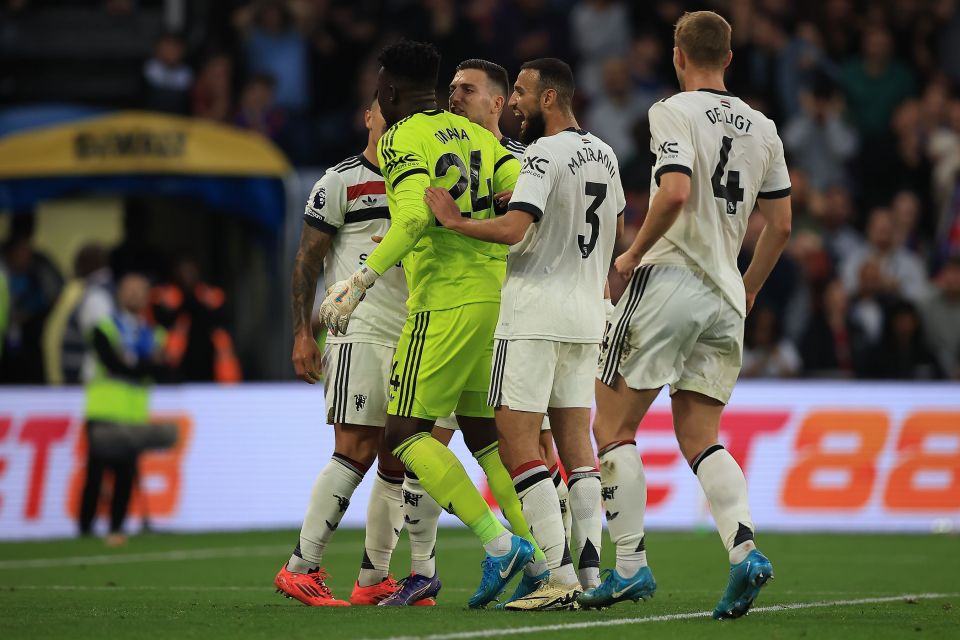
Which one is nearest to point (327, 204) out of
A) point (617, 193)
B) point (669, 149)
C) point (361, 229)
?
point (361, 229)

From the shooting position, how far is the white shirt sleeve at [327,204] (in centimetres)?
823

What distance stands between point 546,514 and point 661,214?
150 centimetres

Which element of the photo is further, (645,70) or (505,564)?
(645,70)

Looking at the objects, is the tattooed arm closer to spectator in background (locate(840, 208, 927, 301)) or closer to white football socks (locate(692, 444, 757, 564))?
white football socks (locate(692, 444, 757, 564))

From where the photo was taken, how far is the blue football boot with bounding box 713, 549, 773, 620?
6.71m

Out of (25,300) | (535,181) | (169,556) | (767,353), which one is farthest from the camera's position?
(25,300)

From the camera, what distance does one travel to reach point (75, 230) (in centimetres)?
1841

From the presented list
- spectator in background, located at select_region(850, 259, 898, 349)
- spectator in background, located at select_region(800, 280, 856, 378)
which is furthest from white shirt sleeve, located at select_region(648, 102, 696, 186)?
spectator in background, located at select_region(850, 259, 898, 349)

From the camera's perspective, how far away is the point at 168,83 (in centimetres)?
1825

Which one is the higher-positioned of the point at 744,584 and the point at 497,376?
the point at 497,376

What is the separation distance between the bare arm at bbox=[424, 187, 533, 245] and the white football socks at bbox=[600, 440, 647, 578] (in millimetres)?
1039

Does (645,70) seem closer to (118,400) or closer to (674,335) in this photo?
(118,400)

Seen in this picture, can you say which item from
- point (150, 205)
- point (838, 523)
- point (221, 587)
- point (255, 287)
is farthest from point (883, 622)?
point (150, 205)

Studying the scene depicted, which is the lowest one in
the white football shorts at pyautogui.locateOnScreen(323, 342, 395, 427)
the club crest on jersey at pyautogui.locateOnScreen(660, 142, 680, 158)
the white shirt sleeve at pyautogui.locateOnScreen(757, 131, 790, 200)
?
the white football shorts at pyautogui.locateOnScreen(323, 342, 395, 427)
